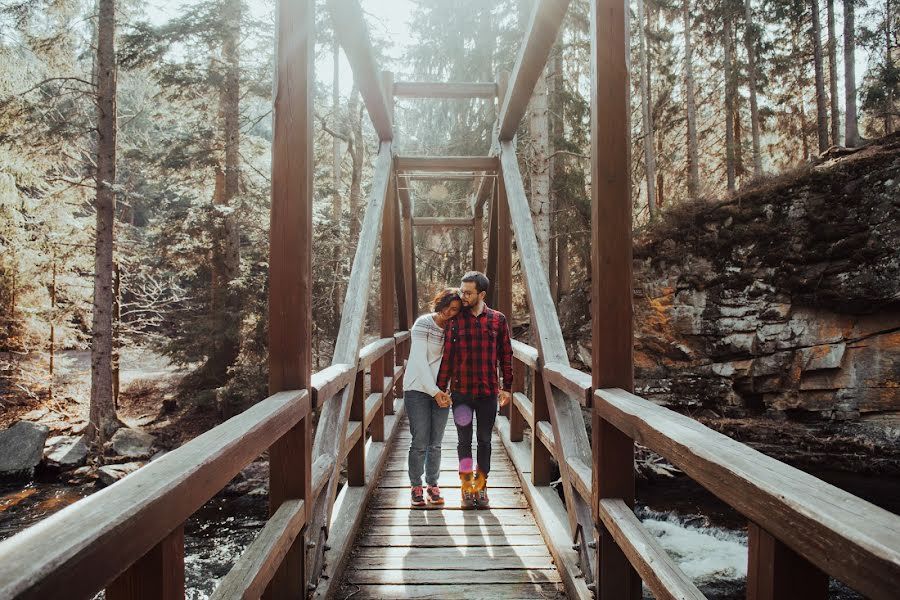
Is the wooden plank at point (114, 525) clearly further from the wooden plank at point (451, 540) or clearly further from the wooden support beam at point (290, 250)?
the wooden plank at point (451, 540)

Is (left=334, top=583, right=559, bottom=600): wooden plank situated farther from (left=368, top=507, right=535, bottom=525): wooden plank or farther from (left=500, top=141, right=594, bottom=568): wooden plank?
(left=368, top=507, right=535, bottom=525): wooden plank

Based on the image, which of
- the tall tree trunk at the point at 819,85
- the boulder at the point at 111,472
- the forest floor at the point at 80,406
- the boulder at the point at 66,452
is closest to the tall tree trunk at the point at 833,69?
the tall tree trunk at the point at 819,85

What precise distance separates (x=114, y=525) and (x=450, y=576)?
218 centimetres

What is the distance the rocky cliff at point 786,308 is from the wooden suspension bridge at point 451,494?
7.80m

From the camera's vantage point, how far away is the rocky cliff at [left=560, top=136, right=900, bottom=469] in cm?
962

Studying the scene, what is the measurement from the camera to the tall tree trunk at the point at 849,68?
1248 centimetres

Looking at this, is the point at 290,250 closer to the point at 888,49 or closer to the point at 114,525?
the point at 114,525

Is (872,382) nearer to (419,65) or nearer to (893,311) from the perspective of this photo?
(893,311)

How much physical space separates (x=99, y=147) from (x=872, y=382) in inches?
585

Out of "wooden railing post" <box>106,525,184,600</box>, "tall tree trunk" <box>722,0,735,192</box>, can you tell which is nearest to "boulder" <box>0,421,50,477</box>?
Result: "wooden railing post" <box>106,525,184,600</box>

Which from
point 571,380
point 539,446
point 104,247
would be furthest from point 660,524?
point 104,247

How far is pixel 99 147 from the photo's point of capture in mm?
9492

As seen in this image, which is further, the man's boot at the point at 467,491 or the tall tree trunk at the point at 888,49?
the tall tree trunk at the point at 888,49

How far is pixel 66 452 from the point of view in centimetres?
940
